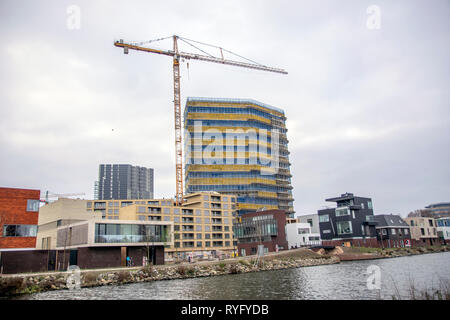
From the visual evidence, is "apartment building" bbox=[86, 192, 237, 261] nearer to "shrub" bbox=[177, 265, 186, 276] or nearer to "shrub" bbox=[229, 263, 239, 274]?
"shrub" bbox=[229, 263, 239, 274]

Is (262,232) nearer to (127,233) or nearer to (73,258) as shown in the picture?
(127,233)

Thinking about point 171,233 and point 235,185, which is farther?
point 235,185

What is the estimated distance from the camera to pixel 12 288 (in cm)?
4147

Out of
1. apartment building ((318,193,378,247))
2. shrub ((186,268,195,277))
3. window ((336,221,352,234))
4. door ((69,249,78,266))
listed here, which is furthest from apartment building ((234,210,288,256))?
door ((69,249,78,266))

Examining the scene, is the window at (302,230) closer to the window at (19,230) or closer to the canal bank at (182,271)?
the canal bank at (182,271)

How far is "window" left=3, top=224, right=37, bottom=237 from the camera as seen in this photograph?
58.2 meters

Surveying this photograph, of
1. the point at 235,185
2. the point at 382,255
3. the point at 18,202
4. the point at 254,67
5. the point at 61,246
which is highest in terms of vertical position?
the point at 254,67

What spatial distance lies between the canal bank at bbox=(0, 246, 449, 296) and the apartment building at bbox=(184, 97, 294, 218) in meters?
68.0

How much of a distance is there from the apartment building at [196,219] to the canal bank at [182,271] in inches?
1325

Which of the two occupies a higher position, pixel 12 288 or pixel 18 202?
pixel 18 202

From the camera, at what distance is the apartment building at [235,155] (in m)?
164
